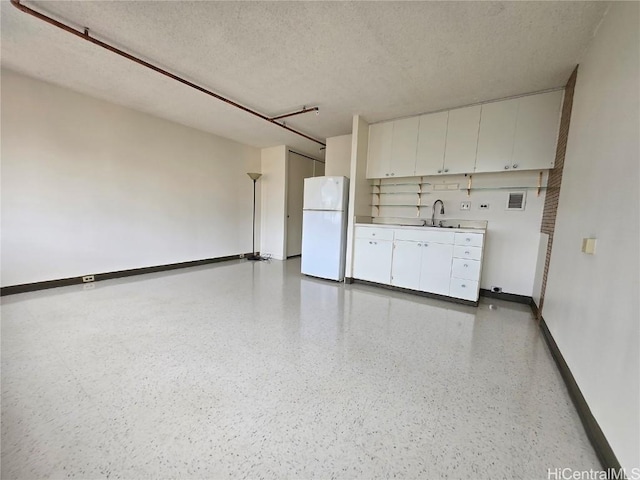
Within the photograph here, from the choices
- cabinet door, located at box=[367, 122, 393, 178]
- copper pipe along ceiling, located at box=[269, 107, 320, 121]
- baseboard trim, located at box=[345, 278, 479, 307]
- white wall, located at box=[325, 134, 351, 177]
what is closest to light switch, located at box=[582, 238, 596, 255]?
baseboard trim, located at box=[345, 278, 479, 307]

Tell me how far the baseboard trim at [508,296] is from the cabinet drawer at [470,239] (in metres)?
0.94

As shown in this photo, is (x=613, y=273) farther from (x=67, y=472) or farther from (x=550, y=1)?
(x=67, y=472)

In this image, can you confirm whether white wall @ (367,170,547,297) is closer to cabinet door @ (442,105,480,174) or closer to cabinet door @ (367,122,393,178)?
cabinet door @ (442,105,480,174)

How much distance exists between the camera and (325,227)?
4.31 meters

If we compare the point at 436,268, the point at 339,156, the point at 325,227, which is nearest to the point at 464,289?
the point at 436,268

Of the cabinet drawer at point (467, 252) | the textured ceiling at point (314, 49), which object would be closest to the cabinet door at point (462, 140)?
the textured ceiling at point (314, 49)

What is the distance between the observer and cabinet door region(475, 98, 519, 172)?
3.19m

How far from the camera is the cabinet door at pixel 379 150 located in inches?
159

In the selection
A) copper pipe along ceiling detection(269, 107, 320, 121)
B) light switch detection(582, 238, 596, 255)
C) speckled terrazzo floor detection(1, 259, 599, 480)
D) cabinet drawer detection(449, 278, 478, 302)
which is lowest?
speckled terrazzo floor detection(1, 259, 599, 480)

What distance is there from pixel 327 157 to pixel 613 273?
4.36 meters

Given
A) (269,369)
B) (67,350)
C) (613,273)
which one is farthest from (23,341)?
(613,273)

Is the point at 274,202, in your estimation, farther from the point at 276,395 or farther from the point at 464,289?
the point at 276,395

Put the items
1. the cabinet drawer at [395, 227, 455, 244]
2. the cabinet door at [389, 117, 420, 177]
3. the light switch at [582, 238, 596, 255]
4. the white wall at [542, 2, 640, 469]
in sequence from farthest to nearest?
the cabinet door at [389, 117, 420, 177]
the cabinet drawer at [395, 227, 455, 244]
the light switch at [582, 238, 596, 255]
the white wall at [542, 2, 640, 469]

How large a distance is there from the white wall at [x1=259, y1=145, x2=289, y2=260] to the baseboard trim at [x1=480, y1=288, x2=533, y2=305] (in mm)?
4028
